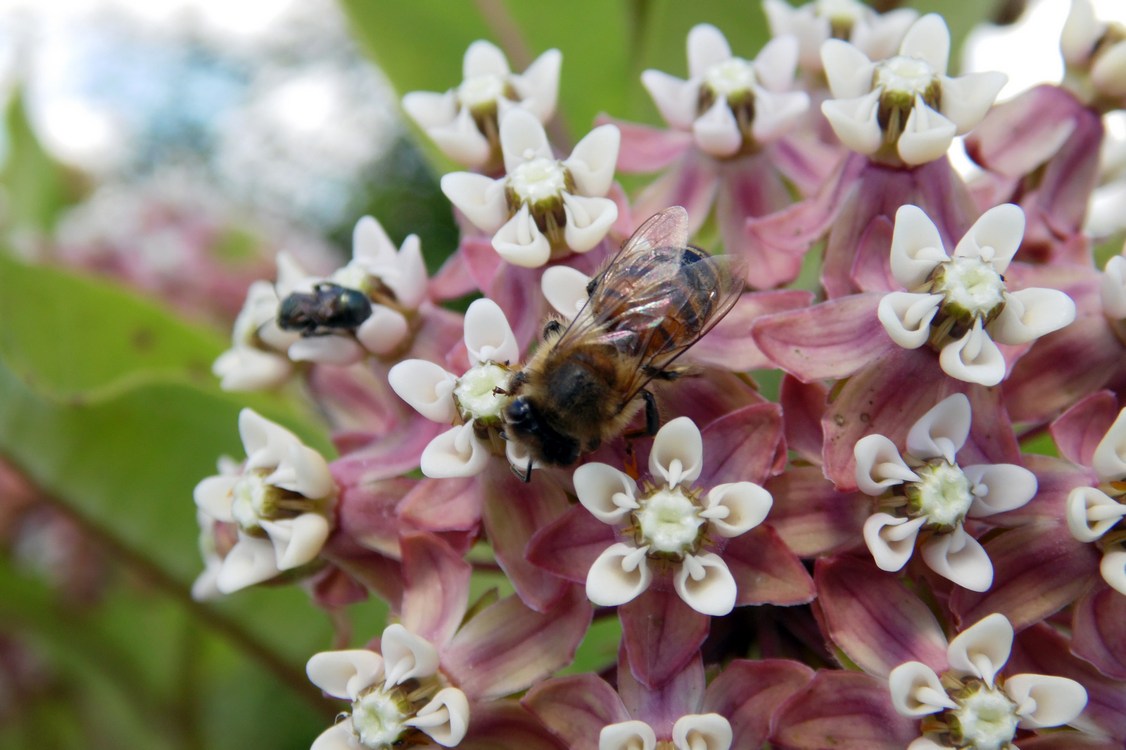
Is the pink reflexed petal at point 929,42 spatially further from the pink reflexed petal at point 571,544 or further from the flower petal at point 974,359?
the pink reflexed petal at point 571,544

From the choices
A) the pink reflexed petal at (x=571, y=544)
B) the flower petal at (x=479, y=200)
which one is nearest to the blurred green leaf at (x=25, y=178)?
the flower petal at (x=479, y=200)

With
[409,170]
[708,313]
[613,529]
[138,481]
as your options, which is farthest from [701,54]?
[409,170]

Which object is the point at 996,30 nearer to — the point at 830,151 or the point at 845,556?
the point at 830,151

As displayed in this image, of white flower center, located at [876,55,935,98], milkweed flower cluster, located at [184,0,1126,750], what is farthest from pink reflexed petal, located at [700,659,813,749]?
white flower center, located at [876,55,935,98]

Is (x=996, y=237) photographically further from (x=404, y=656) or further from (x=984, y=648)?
(x=404, y=656)

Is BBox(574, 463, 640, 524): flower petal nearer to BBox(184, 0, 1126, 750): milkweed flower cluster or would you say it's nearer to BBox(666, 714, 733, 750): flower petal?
BBox(184, 0, 1126, 750): milkweed flower cluster

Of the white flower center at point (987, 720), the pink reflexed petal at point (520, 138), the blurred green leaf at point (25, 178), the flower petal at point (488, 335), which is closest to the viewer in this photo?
the white flower center at point (987, 720)
